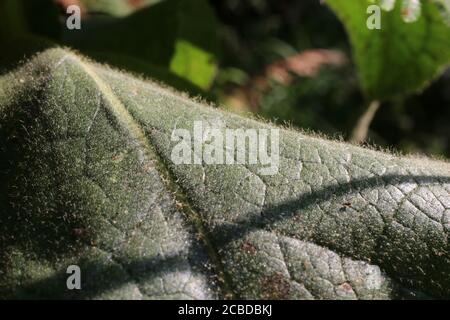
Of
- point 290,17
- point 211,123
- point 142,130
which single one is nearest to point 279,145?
point 211,123

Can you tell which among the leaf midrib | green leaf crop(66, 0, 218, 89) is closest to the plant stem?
green leaf crop(66, 0, 218, 89)

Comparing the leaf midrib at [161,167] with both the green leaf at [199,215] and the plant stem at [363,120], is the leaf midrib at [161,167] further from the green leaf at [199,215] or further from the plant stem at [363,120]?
the plant stem at [363,120]

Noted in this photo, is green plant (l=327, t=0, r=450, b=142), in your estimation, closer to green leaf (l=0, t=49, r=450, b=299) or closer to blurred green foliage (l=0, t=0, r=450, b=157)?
blurred green foliage (l=0, t=0, r=450, b=157)

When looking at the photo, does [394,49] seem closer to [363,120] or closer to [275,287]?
[363,120]

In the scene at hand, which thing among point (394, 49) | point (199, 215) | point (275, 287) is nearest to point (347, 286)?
point (275, 287)

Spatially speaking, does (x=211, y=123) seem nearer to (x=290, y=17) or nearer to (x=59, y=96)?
(x=59, y=96)

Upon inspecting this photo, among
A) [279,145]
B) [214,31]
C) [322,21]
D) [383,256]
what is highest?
[322,21]

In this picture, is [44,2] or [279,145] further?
[44,2]
